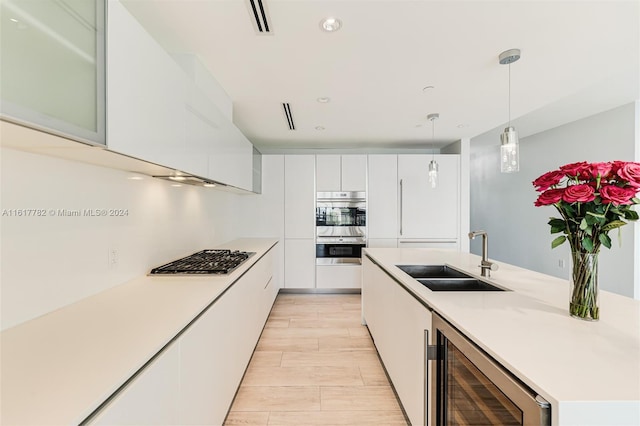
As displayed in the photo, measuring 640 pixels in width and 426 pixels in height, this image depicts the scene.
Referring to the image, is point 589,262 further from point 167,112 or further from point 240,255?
point 240,255

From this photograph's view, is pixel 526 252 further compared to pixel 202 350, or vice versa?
pixel 526 252

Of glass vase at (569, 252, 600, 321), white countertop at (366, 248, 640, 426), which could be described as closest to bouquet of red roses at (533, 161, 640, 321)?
glass vase at (569, 252, 600, 321)

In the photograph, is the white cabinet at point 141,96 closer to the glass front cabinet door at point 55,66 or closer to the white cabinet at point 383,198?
the glass front cabinet door at point 55,66

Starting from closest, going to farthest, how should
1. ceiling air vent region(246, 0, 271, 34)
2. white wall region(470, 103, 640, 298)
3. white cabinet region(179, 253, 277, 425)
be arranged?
white cabinet region(179, 253, 277, 425) < ceiling air vent region(246, 0, 271, 34) < white wall region(470, 103, 640, 298)

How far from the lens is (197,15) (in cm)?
167

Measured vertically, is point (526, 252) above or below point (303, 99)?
below

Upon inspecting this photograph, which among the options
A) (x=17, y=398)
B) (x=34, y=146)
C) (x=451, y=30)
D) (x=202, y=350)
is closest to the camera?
(x=17, y=398)

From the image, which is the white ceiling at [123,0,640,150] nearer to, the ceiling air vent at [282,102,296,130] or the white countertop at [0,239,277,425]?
the ceiling air vent at [282,102,296,130]

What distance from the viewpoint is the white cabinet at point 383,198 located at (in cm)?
466

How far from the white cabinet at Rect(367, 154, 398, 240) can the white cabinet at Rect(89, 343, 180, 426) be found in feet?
12.6

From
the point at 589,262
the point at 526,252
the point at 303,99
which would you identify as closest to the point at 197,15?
the point at 303,99

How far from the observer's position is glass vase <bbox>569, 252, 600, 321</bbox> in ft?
3.53

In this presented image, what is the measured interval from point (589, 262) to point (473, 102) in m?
2.49

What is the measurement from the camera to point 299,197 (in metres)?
4.70
